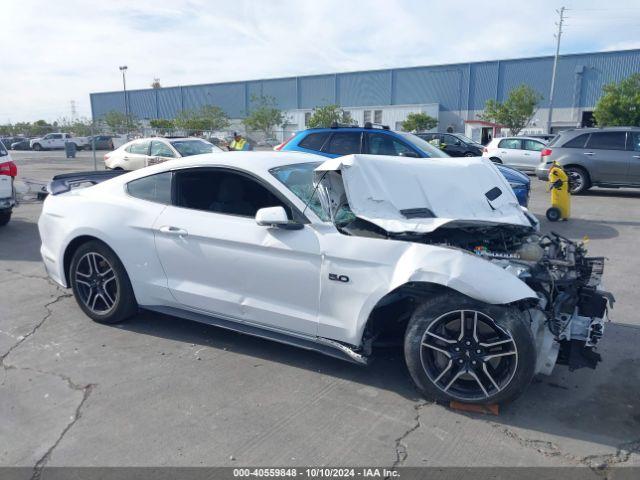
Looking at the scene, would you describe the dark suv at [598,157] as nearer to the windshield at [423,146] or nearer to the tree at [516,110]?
the windshield at [423,146]

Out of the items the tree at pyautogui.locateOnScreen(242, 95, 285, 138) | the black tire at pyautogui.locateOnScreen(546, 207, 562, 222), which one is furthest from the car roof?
the tree at pyautogui.locateOnScreen(242, 95, 285, 138)

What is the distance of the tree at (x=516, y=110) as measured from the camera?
139ft

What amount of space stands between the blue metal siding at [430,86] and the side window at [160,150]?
146ft

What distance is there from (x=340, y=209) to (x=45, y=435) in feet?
7.91

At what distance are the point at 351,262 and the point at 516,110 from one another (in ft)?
144

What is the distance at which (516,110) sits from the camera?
4294 centimetres

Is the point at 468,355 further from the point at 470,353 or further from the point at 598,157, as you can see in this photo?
the point at 598,157

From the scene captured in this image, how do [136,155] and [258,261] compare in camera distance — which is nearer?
[258,261]

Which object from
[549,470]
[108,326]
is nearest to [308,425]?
[549,470]

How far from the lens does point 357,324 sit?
356cm

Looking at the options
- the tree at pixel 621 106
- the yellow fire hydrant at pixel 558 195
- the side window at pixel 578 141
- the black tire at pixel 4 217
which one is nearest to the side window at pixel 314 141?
the yellow fire hydrant at pixel 558 195

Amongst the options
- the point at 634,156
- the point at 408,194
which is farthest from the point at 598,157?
the point at 408,194

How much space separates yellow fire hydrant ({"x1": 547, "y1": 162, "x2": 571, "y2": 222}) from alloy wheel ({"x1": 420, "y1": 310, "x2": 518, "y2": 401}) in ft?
24.9

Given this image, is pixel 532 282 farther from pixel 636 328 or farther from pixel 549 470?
pixel 636 328
